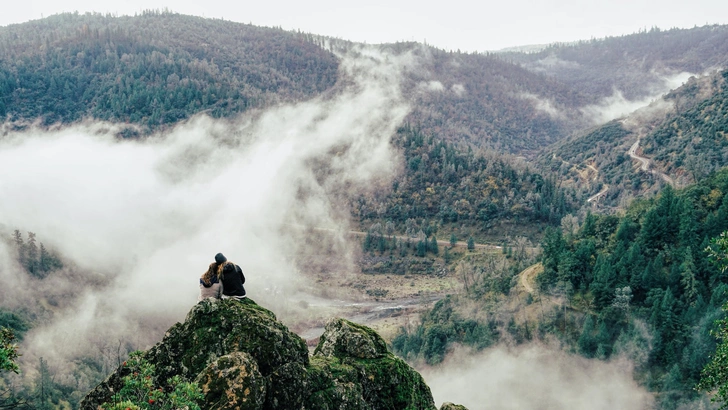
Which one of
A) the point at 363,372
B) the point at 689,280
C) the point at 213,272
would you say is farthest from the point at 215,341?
the point at 689,280

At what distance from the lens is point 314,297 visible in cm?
16600

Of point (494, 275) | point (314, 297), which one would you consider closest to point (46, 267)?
point (314, 297)

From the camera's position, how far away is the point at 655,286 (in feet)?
280

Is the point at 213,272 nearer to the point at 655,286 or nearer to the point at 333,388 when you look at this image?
the point at 333,388

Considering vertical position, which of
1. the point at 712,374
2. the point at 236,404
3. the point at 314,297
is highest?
the point at 236,404

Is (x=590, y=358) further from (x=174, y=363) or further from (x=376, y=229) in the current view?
(x=376, y=229)

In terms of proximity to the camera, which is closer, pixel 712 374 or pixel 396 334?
pixel 712 374

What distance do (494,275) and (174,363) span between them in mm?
108403

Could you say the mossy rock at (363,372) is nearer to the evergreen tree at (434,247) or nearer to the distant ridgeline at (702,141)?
the distant ridgeline at (702,141)

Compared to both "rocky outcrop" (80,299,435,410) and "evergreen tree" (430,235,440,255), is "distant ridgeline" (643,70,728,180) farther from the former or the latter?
"rocky outcrop" (80,299,435,410)

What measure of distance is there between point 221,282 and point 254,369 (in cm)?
486

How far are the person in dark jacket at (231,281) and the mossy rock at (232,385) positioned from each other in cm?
420

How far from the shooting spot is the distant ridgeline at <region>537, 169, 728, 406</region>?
251 feet

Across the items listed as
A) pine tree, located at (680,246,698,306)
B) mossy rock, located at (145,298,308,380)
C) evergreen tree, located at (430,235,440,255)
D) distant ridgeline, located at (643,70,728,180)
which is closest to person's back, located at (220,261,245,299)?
mossy rock, located at (145,298,308,380)
